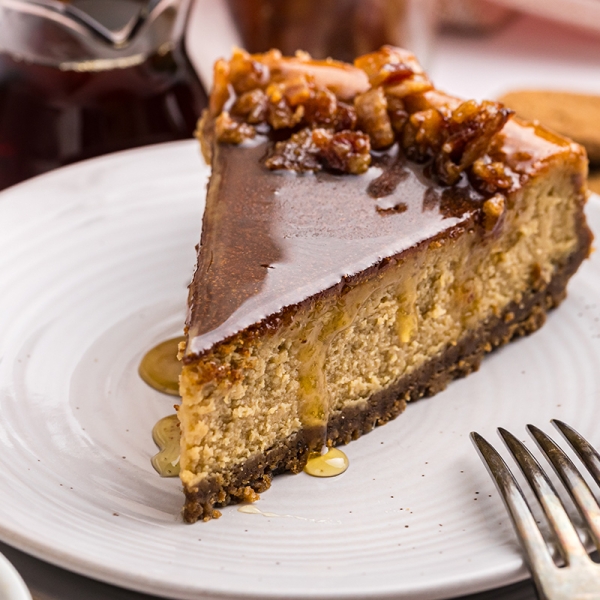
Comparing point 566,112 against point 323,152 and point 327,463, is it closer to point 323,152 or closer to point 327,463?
point 323,152

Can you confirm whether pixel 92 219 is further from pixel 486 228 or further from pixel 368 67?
pixel 486 228

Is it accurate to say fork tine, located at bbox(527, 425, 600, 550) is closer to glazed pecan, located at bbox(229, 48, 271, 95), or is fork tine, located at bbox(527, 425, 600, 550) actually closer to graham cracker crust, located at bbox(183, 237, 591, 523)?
graham cracker crust, located at bbox(183, 237, 591, 523)

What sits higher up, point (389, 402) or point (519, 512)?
point (519, 512)

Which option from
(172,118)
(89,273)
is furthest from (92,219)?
(172,118)

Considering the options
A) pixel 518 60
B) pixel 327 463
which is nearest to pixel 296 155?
pixel 327 463

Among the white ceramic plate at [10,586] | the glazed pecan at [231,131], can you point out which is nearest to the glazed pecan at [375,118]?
the glazed pecan at [231,131]

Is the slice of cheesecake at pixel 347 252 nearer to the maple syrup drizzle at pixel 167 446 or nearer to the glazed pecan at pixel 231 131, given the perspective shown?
the glazed pecan at pixel 231 131
